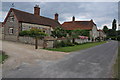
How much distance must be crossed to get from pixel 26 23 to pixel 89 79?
26.9m

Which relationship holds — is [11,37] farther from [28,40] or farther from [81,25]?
[81,25]

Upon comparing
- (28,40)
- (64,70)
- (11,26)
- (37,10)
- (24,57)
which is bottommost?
(64,70)

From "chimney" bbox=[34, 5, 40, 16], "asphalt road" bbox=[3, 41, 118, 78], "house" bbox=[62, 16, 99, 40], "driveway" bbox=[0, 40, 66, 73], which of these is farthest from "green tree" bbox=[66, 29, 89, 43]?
"asphalt road" bbox=[3, 41, 118, 78]

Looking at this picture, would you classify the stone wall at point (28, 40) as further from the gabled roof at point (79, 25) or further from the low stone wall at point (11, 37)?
the gabled roof at point (79, 25)

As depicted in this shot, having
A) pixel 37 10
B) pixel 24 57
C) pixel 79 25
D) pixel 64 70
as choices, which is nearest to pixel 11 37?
pixel 37 10

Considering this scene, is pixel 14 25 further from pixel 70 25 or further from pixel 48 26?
pixel 70 25

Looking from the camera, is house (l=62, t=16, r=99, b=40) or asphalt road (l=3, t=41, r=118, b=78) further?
house (l=62, t=16, r=99, b=40)

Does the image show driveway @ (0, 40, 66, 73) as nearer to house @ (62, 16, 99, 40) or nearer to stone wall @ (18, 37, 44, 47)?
stone wall @ (18, 37, 44, 47)

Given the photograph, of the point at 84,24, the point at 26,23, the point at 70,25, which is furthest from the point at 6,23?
the point at 84,24

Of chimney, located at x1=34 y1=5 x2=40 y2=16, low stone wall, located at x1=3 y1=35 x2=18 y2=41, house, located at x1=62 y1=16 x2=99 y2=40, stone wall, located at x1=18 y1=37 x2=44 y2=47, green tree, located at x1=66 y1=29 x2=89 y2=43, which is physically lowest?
stone wall, located at x1=18 y1=37 x2=44 y2=47

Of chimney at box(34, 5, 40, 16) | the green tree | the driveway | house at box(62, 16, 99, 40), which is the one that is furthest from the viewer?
house at box(62, 16, 99, 40)

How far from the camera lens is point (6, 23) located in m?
31.1

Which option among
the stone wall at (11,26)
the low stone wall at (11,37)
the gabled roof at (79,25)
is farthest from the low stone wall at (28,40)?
the gabled roof at (79,25)

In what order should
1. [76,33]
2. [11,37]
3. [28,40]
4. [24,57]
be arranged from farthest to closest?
1. [76,33]
2. [11,37]
3. [28,40]
4. [24,57]
